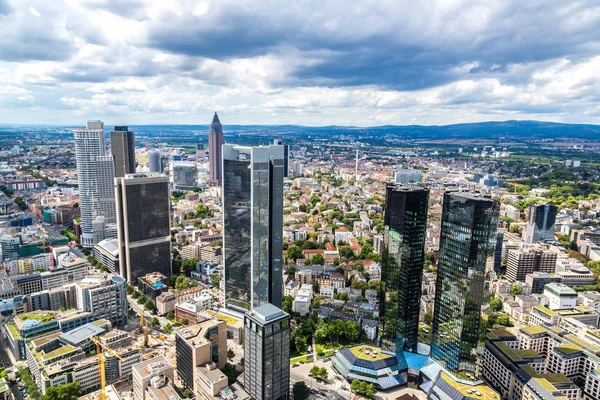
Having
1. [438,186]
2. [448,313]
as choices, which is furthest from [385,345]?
[438,186]

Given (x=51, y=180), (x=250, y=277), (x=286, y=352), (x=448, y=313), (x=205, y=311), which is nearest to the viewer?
(x=286, y=352)

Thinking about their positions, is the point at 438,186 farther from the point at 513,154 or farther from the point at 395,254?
the point at 513,154

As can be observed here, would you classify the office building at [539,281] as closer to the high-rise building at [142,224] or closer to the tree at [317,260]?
the tree at [317,260]

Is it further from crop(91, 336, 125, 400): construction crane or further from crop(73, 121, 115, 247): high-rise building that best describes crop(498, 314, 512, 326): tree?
crop(73, 121, 115, 247): high-rise building

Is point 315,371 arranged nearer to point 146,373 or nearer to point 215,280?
point 146,373

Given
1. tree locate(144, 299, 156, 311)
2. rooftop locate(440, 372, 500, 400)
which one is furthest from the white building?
tree locate(144, 299, 156, 311)

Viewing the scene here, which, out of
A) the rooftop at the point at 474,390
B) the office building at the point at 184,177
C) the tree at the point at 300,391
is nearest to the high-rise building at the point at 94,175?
the office building at the point at 184,177
